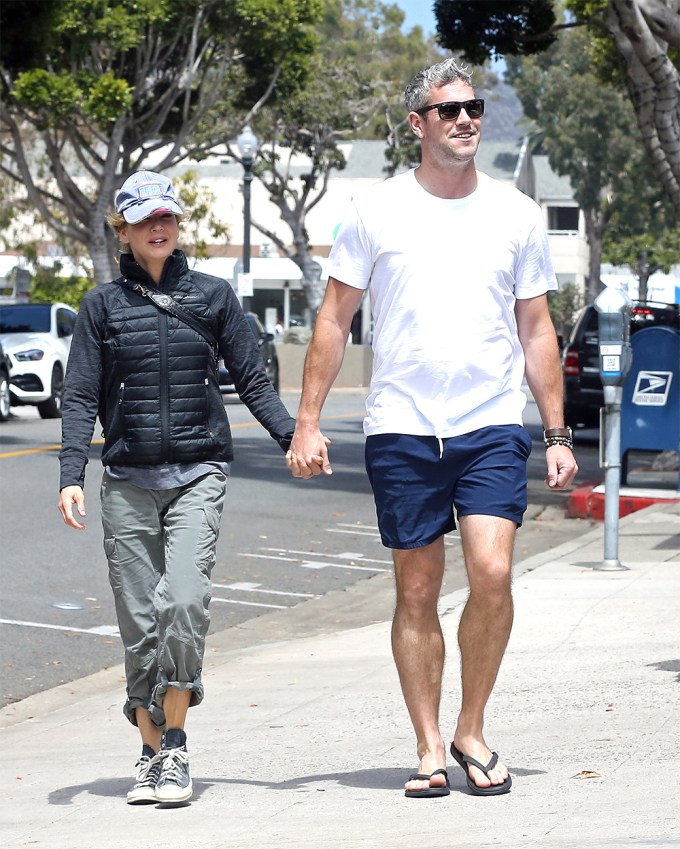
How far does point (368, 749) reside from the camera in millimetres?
5465

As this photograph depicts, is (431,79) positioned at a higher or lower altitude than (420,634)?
higher

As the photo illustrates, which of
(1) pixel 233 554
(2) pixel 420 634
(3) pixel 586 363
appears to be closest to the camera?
(2) pixel 420 634

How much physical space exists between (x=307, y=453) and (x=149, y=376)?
557 mm

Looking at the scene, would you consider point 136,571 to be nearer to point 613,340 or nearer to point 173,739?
point 173,739

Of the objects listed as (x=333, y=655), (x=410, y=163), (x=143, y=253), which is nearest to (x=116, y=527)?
(x=143, y=253)

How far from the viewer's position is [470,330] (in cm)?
477

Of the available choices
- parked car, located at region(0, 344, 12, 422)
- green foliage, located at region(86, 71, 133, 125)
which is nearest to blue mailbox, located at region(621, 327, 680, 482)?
parked car, located at region(0, 344, 12, 422)

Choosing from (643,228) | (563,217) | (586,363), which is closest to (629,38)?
(586,363)

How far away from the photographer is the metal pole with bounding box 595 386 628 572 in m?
9.95

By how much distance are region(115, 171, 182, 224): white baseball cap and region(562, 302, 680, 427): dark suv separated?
55.1ft

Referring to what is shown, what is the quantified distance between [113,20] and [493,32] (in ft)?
47.4

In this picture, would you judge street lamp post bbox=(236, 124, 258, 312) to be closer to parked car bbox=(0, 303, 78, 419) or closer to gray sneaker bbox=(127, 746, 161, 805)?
parked car bbox=(0, 303, 78, 419)

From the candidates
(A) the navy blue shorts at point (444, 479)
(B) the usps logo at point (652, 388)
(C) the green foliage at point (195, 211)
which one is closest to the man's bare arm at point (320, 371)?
(A) the navy blue shorts at point (444, 479)

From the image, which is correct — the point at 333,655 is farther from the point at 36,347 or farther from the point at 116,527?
the point at 36,347
